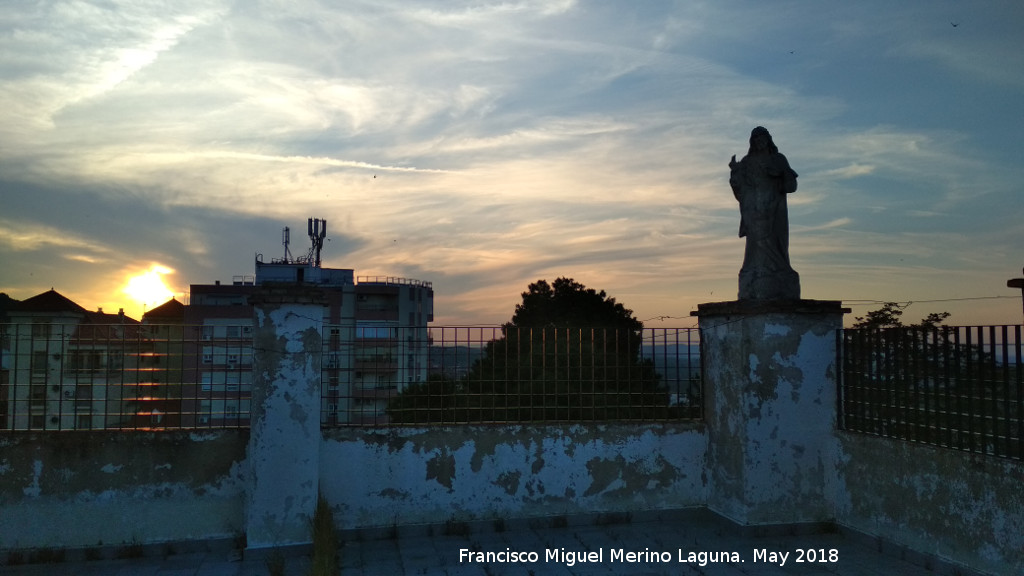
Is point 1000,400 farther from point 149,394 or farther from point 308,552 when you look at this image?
point 149,394

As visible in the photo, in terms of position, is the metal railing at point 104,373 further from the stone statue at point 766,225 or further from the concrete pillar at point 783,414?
the stone statue at point 766,225

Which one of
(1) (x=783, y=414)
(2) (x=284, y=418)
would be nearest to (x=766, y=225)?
(1) (x=783, y=414)

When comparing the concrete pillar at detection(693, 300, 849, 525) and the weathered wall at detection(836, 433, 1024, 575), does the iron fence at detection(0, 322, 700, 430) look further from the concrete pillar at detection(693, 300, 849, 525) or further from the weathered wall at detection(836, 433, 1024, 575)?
the weathered wall at detection(836, 433, 1024, 575)

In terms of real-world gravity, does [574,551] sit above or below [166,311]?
below

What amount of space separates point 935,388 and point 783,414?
1.55m

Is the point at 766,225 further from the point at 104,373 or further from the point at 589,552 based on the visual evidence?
the point at 104,373

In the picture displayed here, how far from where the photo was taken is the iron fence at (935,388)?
5.50 metres

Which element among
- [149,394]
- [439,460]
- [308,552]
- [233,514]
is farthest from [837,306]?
[149,394]

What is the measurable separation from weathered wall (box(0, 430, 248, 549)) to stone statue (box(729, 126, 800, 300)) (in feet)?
18.0

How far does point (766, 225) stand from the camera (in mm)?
7707

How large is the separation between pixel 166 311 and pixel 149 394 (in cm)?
4895

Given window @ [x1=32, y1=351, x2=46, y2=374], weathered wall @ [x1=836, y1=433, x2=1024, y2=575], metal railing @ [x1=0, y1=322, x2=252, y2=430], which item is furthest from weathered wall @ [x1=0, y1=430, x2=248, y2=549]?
weathered wall @ [x1=836, y1=433, x2=1024, y2=575]

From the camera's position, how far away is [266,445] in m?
6.80

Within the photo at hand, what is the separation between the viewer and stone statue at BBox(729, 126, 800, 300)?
7.64 m
